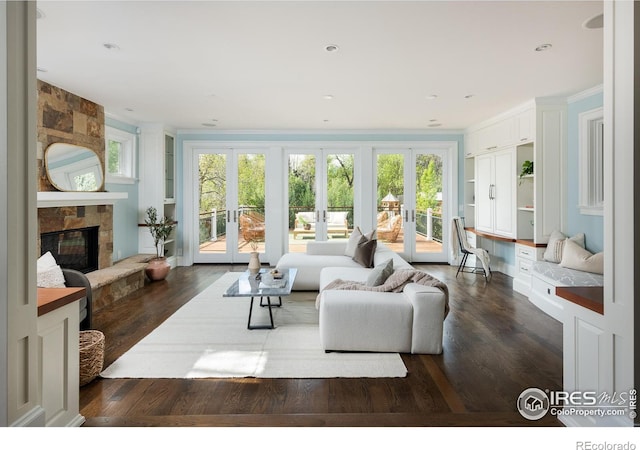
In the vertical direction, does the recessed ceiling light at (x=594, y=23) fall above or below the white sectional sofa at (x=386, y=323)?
above

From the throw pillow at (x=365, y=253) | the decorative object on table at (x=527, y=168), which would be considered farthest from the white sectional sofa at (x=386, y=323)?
the decorative object on table at (x=527, y=168)

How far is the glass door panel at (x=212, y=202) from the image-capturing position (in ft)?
25.0

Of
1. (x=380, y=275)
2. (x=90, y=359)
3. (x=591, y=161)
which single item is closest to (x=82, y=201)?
(x=90, y=359)

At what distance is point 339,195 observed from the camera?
7.63 meters

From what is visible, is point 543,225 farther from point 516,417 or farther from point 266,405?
point 266,405

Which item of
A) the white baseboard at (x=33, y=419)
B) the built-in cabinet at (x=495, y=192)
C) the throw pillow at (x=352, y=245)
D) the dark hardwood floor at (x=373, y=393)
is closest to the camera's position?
the white baseboard at (x=33, y=419)

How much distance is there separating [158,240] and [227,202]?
1537mm

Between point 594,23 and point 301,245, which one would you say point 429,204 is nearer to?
point 301,245

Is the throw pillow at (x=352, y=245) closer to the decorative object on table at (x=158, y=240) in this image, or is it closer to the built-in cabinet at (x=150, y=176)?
the decorative object on table at (x=158, y=240)

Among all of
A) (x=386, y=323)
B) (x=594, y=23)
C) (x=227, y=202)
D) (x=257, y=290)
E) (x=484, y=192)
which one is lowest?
(x=386, y=323)

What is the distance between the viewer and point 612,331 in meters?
1.71

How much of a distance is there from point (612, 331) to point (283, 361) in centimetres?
209

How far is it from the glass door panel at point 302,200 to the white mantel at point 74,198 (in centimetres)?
301

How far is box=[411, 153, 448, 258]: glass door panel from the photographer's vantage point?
762cm
